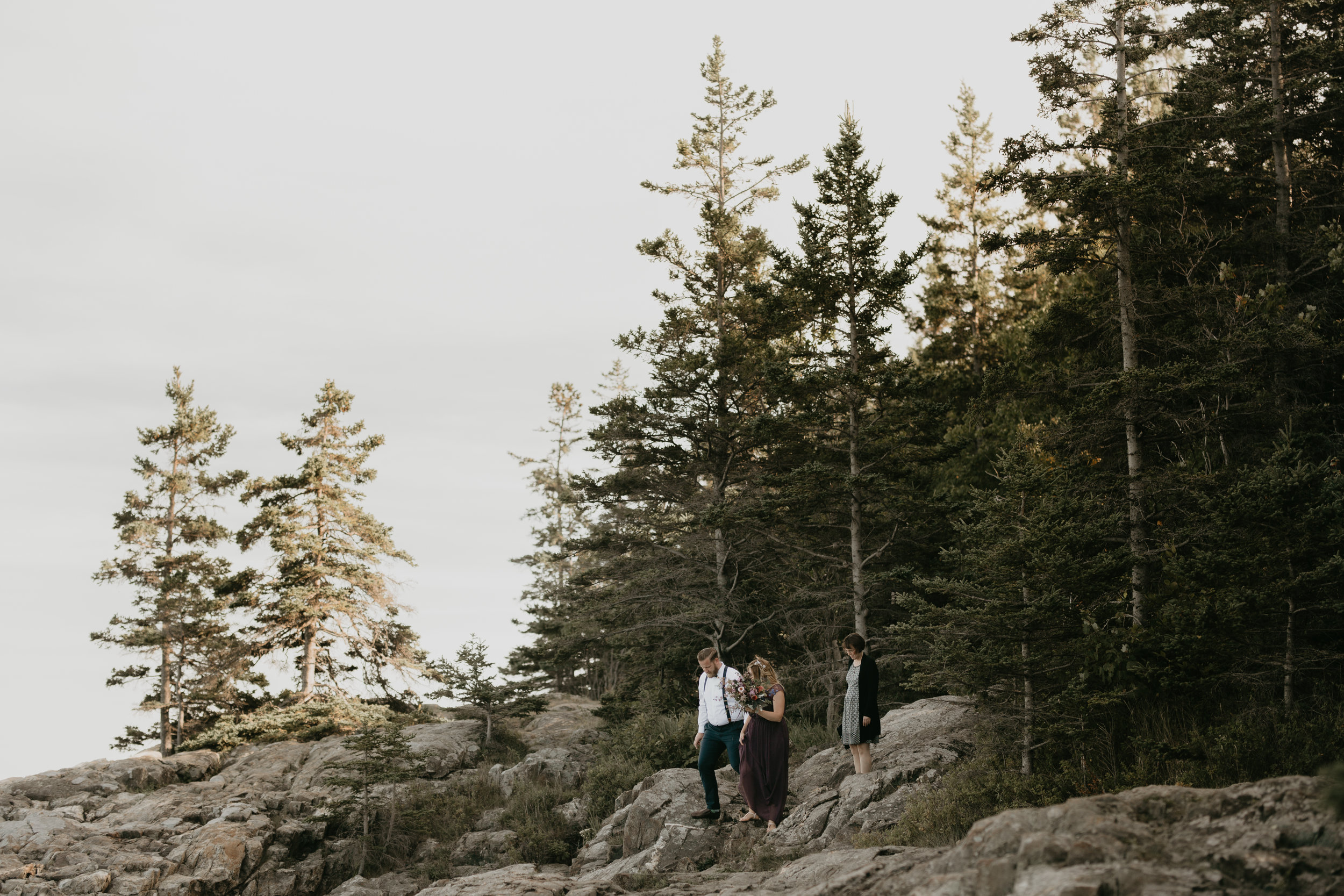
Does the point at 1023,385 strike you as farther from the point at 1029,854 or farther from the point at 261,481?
the point at 261,481

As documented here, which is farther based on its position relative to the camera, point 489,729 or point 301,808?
point 489,729

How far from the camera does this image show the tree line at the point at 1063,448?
9641mm

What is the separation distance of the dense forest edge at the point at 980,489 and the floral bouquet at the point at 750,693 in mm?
1949

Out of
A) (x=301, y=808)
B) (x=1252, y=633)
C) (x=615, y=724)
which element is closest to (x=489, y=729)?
(x=615, y=724)

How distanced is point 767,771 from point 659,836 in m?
1.92

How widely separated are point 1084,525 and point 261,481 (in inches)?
1089

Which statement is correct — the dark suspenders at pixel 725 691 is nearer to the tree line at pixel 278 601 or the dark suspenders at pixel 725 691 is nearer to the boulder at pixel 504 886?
the boulder at pixel 504 886

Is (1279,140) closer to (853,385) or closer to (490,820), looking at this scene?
(853,385)

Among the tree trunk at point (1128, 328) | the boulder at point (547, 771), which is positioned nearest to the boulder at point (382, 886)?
the boulder at point (547, 771)

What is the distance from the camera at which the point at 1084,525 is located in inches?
411

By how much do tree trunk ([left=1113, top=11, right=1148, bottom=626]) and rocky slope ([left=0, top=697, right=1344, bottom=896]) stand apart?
3235 mm

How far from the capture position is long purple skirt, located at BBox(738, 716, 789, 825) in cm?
1030

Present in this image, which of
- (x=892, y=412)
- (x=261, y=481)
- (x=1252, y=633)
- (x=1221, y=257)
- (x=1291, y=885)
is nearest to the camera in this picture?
(x=1291, y=885)

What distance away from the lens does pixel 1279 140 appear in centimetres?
1535
